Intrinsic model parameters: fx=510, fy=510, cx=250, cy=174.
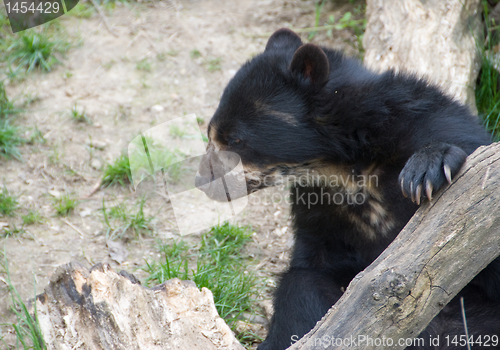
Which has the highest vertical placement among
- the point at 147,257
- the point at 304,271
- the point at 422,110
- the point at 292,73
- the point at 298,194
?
the point at 292,73

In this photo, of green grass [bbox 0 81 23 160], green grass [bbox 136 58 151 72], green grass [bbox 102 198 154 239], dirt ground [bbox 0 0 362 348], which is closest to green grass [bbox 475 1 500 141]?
dirt ground [bbox 0 0 362 348]

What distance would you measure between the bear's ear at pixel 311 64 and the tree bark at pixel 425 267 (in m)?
1.03

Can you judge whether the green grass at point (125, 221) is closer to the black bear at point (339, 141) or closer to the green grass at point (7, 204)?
the green grass at point (7, 204)

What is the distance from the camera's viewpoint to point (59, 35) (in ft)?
20.9

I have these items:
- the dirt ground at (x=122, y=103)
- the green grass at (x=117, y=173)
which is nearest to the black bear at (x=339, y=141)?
the dirt ground at (x=122, y=103)

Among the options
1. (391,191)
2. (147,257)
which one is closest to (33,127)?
(147,257)

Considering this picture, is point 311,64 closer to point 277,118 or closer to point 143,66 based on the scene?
point 277,118

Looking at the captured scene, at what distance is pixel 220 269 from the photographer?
382 cm

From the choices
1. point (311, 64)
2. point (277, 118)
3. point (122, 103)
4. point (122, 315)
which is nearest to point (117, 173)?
point (122, 103)

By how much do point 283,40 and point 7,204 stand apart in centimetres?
275

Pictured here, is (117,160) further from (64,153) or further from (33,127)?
(33,127)

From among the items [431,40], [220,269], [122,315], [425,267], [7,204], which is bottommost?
[220,269]

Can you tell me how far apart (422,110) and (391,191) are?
0.51 m

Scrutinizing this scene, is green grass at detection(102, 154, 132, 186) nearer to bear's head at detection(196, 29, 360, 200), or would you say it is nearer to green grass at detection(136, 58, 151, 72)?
green grass at detection(136, 58, 151, 72)
